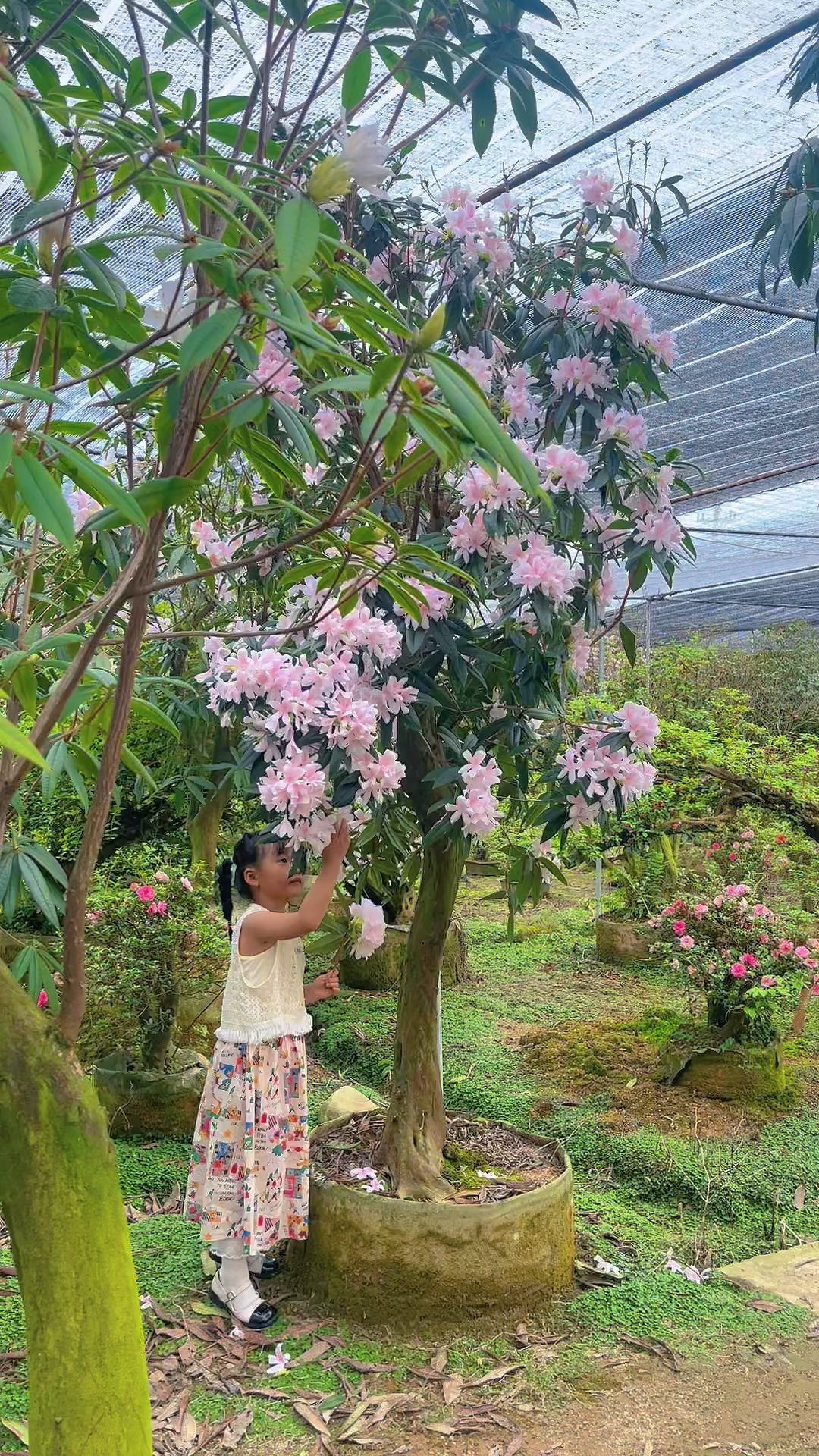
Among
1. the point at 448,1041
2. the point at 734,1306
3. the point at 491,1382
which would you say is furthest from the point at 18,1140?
the point at 448,1041

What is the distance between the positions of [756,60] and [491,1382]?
303 centimetres

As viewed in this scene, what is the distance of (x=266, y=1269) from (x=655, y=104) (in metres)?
2.99

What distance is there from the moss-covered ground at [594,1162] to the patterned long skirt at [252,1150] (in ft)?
0.61

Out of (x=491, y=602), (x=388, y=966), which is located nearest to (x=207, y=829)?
(x=388, y=966)

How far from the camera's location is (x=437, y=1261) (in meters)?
2.18

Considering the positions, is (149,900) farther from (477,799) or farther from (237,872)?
(477,799)

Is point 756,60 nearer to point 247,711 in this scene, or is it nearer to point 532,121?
point 532,121

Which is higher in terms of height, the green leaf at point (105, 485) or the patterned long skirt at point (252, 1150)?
the green leaf at point (105, 485)

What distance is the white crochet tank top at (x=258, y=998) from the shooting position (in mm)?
2383

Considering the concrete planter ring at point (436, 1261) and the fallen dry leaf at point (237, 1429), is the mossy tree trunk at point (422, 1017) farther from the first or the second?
the fallen dry leaf at point (237, 1429)

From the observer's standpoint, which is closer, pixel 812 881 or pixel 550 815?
pixel 550 815

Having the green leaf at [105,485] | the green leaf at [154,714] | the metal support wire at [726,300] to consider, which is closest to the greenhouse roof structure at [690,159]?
the metal support wire at [726,300]

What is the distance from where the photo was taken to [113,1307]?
1160mm

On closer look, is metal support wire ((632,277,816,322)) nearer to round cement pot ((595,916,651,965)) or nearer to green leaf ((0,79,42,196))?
round cement pot ((595,916,651,965))
